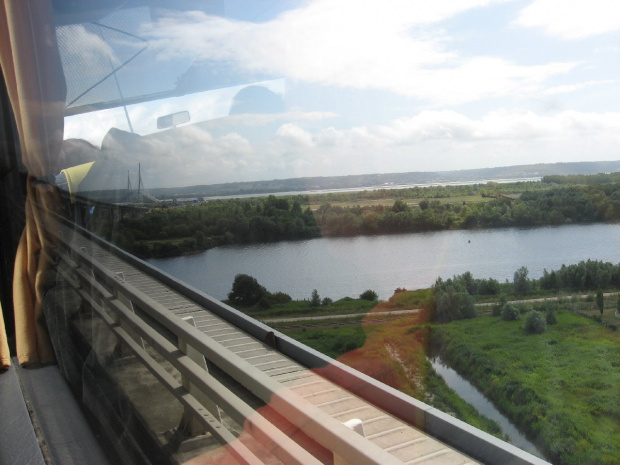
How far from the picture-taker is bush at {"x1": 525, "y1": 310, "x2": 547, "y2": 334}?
1.34m

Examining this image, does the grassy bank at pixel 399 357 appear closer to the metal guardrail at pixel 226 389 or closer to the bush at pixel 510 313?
the bush at pixel 510 313

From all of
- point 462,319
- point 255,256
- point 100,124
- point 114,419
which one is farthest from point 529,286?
point 100,124

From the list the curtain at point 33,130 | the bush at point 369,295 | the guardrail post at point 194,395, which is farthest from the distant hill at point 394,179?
the curtain at point 33,130

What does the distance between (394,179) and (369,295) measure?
1.31ft

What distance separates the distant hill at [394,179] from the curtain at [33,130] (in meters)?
1.03

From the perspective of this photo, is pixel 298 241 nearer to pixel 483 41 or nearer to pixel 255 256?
pixel 255 256

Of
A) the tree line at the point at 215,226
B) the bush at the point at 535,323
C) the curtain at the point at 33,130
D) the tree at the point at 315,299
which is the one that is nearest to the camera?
the bush at the point at 535,323

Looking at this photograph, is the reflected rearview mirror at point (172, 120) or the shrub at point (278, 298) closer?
the shrub at point (278, 298)

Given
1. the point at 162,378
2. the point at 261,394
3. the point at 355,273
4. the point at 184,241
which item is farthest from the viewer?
the point at 184,241

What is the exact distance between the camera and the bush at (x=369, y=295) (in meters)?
1.92

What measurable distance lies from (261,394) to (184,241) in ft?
5.28

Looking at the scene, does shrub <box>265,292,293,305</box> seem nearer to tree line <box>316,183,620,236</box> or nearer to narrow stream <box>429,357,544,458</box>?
tree line <box>316,183,620,236</box>

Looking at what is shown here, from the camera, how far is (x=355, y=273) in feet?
6.68

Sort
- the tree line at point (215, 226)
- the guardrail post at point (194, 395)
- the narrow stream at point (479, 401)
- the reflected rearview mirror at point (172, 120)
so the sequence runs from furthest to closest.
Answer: the reflected rearview mirror at point (172, 120) → the tree line at point (215, 226) → the guardrail post at point (194, 395) → the narrow stream at point (479, 401)
